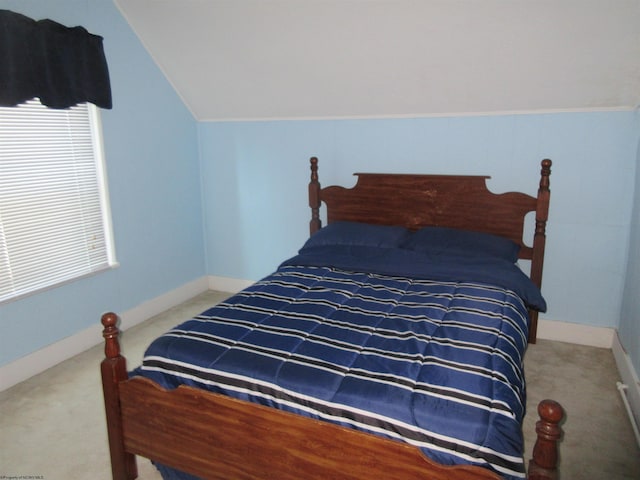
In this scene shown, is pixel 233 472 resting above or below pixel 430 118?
below

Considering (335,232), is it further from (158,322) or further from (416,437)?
(416,437)

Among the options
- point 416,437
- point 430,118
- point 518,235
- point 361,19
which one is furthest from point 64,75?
point 518,235

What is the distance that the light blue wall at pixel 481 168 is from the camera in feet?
9.72

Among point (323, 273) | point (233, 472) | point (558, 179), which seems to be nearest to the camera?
point (233, 472)

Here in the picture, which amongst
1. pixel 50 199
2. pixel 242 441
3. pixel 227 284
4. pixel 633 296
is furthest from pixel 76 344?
pixel 633 296

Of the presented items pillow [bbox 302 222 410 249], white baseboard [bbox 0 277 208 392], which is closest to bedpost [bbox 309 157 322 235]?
pillow [bbox 302 222 410 249]

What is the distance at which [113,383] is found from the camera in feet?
6.00

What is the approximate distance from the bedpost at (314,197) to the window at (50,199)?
1.56 metres

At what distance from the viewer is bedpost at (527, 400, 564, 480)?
4.11ft

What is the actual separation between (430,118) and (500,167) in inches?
24.6

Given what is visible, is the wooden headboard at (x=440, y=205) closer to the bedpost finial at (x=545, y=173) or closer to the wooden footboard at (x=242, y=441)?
the bedpost finial at (x=545, y=173)

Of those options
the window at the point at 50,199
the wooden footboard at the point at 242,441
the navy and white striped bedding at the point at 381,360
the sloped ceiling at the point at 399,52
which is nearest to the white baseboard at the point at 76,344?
the window at the point at 50,199

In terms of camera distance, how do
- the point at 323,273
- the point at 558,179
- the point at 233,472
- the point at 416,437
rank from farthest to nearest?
the point at 558,179 < the point at 323,273 < the point at 233,472 < the point at 416,437

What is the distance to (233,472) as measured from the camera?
168 cm
